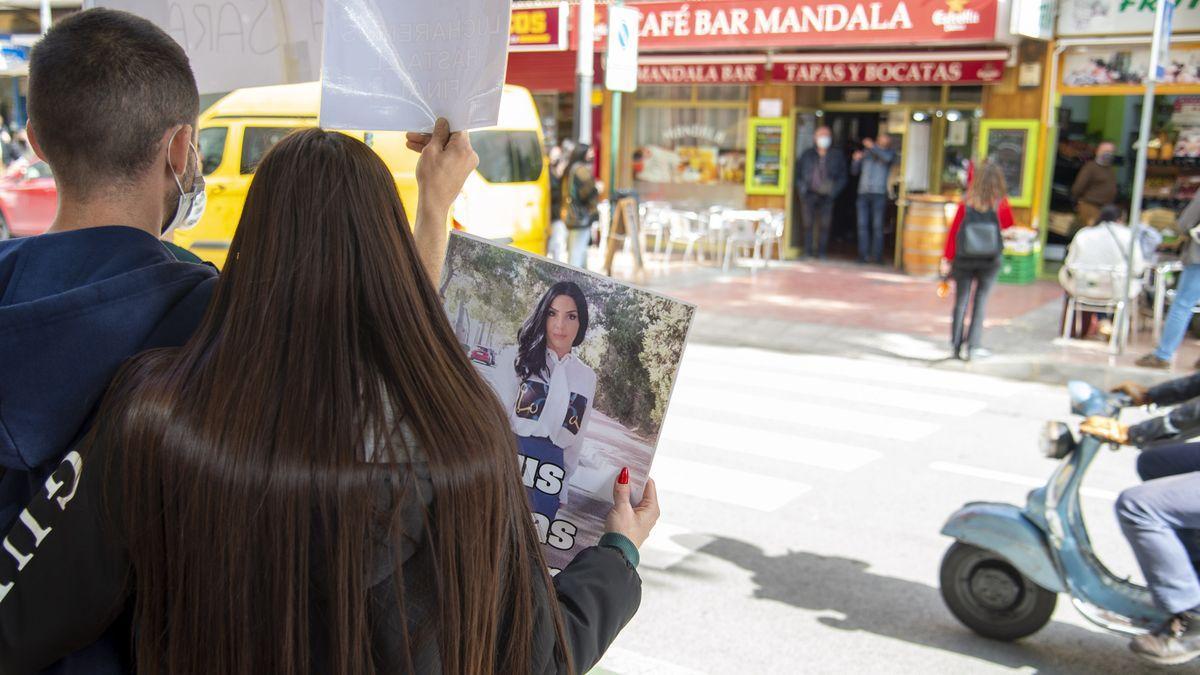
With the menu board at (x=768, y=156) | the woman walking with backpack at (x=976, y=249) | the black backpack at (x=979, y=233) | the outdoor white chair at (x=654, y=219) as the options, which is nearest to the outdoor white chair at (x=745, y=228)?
the outdoor white chair at (x=654, y=219)

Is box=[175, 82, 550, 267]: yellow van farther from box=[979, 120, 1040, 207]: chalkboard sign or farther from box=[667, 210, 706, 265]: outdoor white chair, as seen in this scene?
box=[979, 120, 1040, 207]: chalkboard sign

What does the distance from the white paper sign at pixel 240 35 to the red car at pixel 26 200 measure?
48.0 ft

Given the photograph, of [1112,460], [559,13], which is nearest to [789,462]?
[1112,460]

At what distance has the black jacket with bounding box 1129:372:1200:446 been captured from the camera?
4.12m

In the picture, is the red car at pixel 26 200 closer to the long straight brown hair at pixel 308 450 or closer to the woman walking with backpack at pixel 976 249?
the woman walking with backpack at pixel 976 249

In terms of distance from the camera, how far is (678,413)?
8.66 meters

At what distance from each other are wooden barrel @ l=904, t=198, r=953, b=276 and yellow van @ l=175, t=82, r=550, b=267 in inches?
230


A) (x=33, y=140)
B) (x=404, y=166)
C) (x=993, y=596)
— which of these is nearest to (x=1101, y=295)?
(x=404, y=166)

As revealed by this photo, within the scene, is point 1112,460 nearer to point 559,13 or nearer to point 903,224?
point 903,224

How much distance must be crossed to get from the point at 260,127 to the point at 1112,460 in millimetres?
7481

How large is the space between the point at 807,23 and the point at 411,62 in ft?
48.9

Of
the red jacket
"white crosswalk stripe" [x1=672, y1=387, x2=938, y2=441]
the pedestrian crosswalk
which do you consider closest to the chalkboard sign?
the red jacket

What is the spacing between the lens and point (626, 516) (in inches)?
69.6

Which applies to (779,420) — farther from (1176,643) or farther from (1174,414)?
(1176,643)
